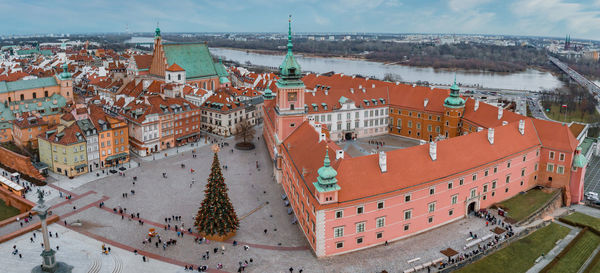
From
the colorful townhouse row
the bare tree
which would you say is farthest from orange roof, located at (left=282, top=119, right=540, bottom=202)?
the bare tree

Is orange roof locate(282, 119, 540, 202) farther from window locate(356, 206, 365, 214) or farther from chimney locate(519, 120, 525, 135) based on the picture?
window locate(356, 206, 365, 214)

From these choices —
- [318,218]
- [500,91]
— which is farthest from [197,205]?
[500,91]

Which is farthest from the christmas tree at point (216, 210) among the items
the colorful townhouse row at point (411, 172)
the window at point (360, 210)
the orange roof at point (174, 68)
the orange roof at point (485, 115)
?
the orange roof at point (174, 68)

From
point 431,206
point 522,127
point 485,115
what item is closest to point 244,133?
point 485,115

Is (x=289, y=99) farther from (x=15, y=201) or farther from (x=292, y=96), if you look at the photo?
(x=15, y=201)

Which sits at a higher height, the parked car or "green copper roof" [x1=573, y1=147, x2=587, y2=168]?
"green copper roof" [x1=573, y1=147, x2=587, y2=168]

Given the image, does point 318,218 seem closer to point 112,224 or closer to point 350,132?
point 112,224
